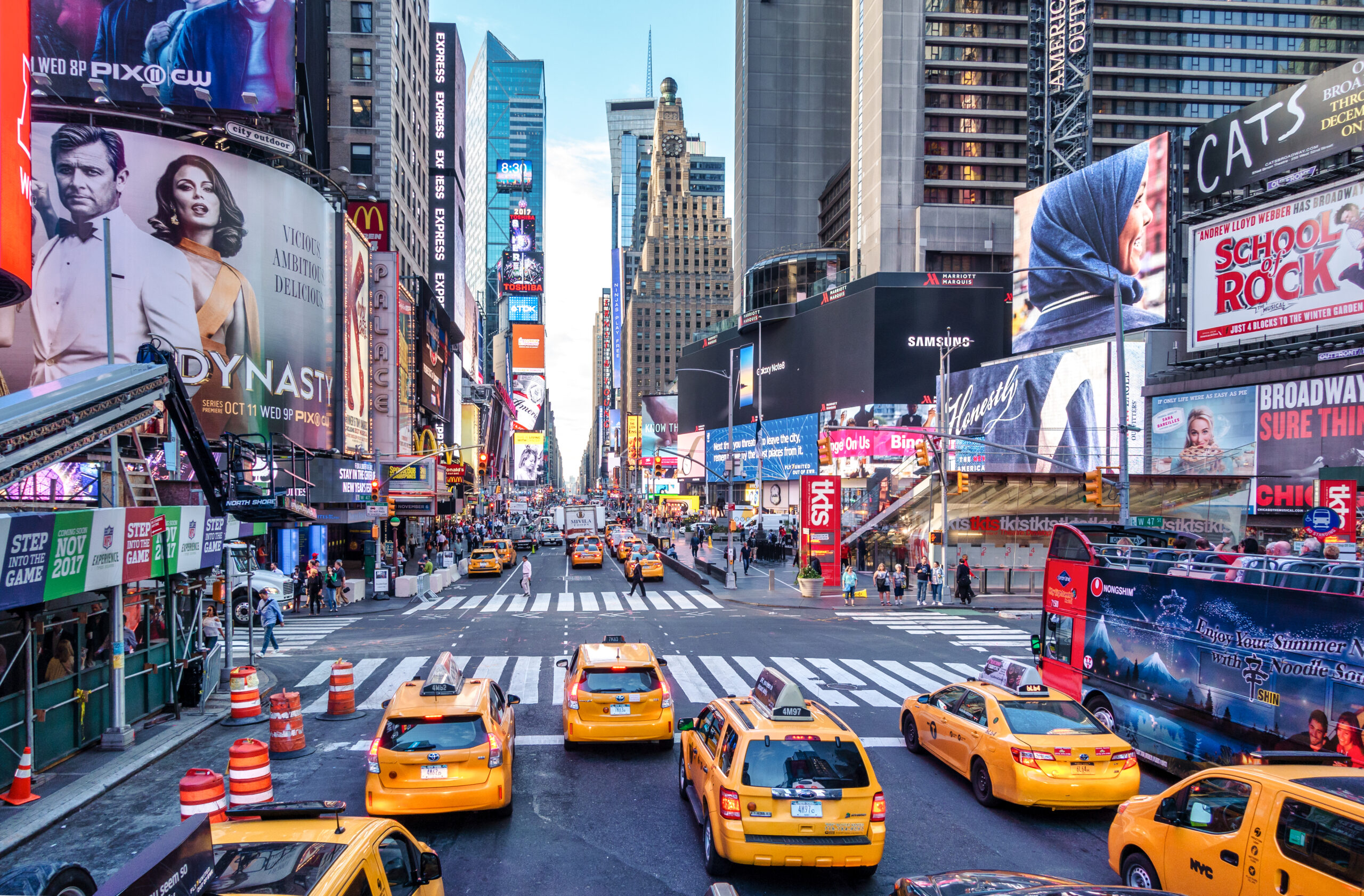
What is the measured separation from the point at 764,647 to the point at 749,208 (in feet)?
355

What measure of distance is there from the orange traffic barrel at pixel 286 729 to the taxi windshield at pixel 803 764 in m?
7.65

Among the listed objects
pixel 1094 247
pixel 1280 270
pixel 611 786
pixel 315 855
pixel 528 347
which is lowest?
pixel 611 786

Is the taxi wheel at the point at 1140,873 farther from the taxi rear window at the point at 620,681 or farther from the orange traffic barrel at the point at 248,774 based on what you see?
the orange traffic barrel at the point at 248,774

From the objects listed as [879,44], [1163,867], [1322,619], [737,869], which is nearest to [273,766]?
[737,869]

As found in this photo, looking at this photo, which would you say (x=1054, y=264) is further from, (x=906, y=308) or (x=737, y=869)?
(x=737, y=869)

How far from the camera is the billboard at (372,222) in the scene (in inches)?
2218

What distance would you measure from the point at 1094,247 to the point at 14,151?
58.9 metres

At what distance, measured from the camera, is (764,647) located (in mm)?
22953

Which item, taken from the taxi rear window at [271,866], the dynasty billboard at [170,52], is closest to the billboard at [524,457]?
the dynasty billboard at [170,52]

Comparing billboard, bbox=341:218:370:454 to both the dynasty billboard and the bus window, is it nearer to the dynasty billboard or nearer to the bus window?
the dynasty billboard

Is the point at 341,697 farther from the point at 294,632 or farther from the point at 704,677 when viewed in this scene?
the point at 294,632

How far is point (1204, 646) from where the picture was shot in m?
11.3

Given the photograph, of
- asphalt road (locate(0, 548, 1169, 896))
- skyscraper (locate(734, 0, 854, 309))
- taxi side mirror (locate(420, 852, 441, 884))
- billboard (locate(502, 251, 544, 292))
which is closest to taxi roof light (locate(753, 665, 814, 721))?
asphalt road (locate(0, 548, 1169, 896))

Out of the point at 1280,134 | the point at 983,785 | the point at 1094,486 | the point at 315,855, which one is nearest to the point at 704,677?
the point at 983,785
